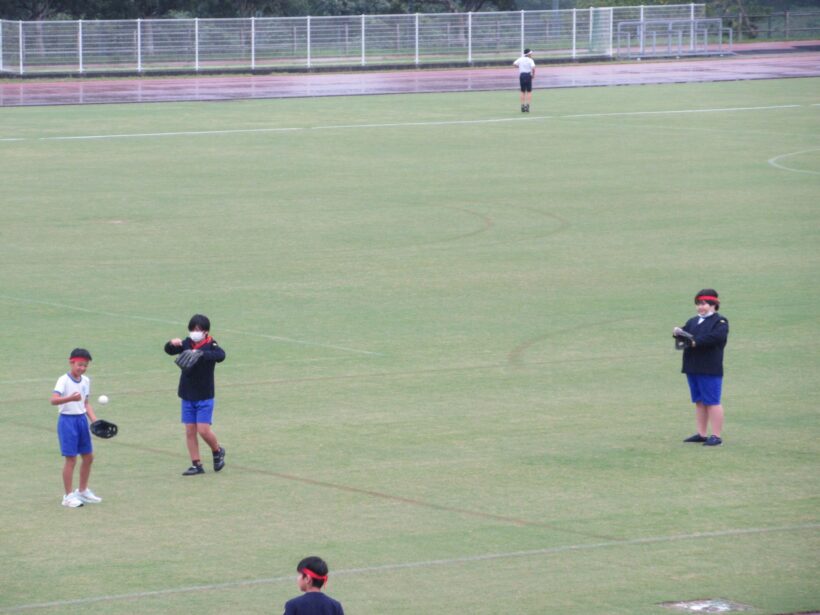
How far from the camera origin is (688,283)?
86.7ft

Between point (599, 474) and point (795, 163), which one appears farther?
point (795, 163)

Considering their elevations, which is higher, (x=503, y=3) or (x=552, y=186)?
(x=503, y=3)

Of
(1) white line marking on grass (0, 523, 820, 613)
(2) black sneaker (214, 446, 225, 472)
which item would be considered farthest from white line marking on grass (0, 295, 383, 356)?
(1) white line marking on grass (0, 523, 820, 613)

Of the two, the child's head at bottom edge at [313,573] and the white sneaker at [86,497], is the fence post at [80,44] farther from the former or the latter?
the child's head at bottom edge at [313,573]

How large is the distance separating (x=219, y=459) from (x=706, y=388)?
5.03 metres

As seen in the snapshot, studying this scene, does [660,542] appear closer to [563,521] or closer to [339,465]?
[563,521]

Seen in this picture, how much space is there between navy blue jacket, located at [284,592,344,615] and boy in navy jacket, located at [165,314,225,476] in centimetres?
639

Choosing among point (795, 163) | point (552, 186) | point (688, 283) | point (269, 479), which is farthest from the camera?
point (795, 163)

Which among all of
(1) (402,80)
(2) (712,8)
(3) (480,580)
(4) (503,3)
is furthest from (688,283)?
(4) (503,3)

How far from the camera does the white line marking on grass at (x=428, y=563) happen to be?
12.0 metres

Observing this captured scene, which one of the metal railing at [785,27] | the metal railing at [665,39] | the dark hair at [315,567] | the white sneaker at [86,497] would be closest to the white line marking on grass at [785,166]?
the white sneaker at [86,497]

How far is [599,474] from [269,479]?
3244 millimetres

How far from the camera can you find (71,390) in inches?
557

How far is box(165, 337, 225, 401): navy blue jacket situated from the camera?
15.1 metres
